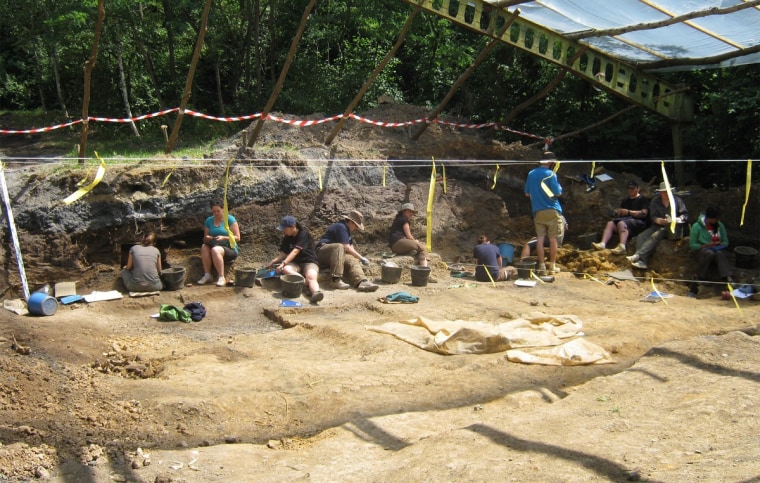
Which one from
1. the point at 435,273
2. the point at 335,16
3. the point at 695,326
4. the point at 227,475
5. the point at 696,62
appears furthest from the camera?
the point at 335,16

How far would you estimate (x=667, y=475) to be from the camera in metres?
4.20

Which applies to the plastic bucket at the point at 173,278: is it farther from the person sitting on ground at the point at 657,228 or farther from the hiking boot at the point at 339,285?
the person sitting on ground at the point at 657,228

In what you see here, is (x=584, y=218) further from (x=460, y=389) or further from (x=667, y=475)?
(x=667, y=475)

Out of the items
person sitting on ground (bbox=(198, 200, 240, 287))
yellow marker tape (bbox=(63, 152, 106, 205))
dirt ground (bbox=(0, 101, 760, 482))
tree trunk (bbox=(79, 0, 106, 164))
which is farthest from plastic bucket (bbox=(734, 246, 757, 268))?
tree trunk (bbox=(79, 0, 106, 164))

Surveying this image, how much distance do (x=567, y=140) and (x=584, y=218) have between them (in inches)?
95.7

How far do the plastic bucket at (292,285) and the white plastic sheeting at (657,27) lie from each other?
5.77 meters

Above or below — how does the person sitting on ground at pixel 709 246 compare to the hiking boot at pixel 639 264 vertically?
above

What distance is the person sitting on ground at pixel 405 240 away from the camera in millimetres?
11500

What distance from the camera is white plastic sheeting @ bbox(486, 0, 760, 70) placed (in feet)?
33.6

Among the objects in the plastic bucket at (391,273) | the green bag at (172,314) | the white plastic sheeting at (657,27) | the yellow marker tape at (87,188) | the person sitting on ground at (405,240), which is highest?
the white plastic sheeting at (657,27)

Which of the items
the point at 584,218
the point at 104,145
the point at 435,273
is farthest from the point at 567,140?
the point at 104,145

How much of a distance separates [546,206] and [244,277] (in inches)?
190

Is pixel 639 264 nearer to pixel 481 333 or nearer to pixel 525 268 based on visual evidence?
pixel 525 268

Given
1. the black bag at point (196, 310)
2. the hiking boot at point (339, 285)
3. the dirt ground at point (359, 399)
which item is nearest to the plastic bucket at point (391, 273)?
the hiking boot at point (339, 285)
